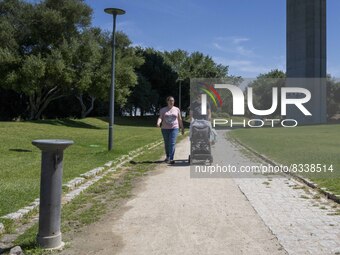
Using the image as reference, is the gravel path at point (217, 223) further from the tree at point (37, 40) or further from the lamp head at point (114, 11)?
the tree at point (37, 40)

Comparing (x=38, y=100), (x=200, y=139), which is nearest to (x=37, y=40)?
(x=38, y=100)

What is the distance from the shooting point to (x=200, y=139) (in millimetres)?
11742

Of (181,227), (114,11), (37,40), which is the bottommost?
(181,227)

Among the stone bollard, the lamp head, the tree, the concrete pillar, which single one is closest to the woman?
the lamp head

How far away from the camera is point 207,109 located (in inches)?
462

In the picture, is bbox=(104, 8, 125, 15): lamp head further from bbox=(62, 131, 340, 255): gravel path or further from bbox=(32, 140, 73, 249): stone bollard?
bbox=(32, 140, 73, 249): stone bollard

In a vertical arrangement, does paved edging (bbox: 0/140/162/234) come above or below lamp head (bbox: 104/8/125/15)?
below

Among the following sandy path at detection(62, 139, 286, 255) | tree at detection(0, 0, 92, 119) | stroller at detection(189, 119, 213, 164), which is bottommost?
sandy path at detection(62, 139, 286, 255)

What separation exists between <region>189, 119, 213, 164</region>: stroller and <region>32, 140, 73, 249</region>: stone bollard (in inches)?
281

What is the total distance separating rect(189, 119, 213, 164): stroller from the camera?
11.7 m

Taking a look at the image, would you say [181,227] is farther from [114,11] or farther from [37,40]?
[37,40]

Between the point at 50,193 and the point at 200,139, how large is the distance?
7.33 meters

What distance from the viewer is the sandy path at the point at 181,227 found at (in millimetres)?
4707

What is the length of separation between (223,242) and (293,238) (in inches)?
32.8
